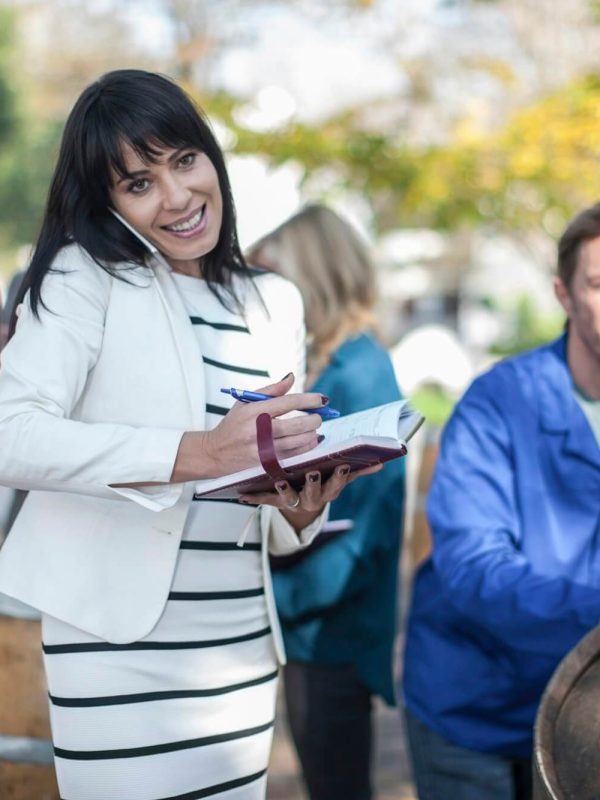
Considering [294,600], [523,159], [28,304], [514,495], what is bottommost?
[294,600]

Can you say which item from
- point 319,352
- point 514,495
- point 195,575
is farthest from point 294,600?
point 195,575

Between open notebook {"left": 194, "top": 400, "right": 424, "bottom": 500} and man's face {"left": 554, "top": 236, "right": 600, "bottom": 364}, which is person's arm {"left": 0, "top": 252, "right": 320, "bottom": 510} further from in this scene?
man's face {"left": 554, "top": 236, "right": 600, "bottom": 364}

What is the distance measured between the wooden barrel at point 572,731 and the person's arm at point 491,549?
163mm

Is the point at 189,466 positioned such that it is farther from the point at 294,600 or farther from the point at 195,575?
the point at 294,600

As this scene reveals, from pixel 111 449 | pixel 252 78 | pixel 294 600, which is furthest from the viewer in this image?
pixel 252 78

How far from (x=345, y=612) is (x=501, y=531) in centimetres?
103

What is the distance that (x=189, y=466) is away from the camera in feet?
5.57

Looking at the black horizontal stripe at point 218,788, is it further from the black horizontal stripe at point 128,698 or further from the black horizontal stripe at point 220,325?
the black horizontal stripe at point 220,325

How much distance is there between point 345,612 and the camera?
312 cm

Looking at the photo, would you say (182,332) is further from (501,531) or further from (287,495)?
(501,531)

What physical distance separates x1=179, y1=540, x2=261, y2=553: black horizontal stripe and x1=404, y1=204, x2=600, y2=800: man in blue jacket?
40cm

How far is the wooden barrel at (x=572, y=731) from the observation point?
154 cm

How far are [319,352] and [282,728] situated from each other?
2.23 m

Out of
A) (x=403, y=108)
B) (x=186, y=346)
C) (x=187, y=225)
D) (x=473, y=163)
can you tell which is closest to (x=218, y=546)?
(x=186, y=346)
